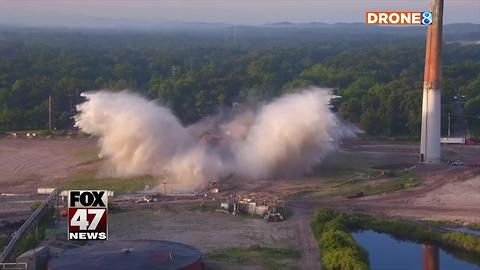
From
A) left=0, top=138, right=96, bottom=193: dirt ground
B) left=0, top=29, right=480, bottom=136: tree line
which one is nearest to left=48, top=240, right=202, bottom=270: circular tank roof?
left=0, top=138, right=96, bottom=193: dirt ground

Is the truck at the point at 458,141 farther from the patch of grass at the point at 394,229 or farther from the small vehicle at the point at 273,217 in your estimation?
the small vehicle at the point at 273,217

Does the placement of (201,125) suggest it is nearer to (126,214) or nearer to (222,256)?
(126,214)

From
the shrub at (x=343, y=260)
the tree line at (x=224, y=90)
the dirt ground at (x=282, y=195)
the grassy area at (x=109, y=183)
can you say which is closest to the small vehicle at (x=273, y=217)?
the dirt ground at (x=282, y=195)

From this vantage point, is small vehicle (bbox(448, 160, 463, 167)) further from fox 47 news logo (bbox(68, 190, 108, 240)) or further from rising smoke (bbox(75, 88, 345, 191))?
fox 47 news logo (bbox(68, 190, 108, 240))

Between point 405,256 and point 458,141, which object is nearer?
point 405,256

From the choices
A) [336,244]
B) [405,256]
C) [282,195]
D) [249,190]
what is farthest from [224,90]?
[336,244]

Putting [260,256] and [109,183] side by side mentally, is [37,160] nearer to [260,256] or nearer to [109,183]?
[109,183]

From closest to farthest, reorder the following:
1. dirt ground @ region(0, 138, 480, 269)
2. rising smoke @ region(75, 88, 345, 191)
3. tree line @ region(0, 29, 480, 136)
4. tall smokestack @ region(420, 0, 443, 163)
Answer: dirt ground @ region(0, 138, 480, 269)
rising smoke @ region(75, 88, 345, 191)
tall smokestack @ region(420, 0, 443, 163)
tree line @ region(0, 29, 480, 136)
